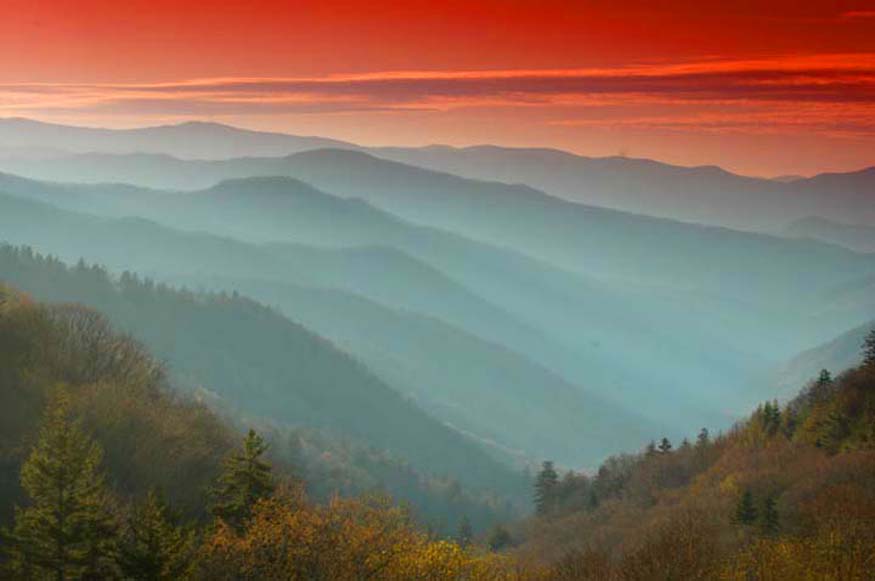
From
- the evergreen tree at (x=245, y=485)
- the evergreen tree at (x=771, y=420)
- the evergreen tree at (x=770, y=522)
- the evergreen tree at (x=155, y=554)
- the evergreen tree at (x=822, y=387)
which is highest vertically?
the evergreen tree at (x=822, y=387)

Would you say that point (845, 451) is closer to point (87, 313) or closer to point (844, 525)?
point (844, 525)

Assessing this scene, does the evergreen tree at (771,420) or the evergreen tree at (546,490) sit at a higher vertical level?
the evergreen tree at (771,420)

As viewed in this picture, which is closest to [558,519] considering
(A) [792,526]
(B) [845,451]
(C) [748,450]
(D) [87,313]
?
(C) [748,450]

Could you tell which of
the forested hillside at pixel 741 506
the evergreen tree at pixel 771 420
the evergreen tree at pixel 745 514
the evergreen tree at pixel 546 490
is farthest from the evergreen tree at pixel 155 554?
the evergreen tree at pixel 546 490

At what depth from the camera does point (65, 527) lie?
31484mm

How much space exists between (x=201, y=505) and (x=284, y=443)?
13000cm

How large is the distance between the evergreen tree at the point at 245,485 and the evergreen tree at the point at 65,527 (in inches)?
243

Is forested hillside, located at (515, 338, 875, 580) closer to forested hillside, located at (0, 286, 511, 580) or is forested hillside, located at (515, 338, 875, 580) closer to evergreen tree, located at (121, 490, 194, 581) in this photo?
forested hillside, located at (0, 286, 511, 580)

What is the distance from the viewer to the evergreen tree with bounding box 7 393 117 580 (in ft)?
103

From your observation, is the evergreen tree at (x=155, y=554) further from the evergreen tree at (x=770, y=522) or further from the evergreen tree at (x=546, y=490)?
the evergreen tree at (x=546, y=490)

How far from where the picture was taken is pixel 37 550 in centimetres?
3159

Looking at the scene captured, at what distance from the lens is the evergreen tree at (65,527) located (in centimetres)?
3148

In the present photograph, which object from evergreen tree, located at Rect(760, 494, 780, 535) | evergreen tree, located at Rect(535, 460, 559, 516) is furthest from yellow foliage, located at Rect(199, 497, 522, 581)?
evergreen tree, located at Rect(535, 460, 559, 516)

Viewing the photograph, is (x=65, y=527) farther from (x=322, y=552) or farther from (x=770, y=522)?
(x=770, y=522)
